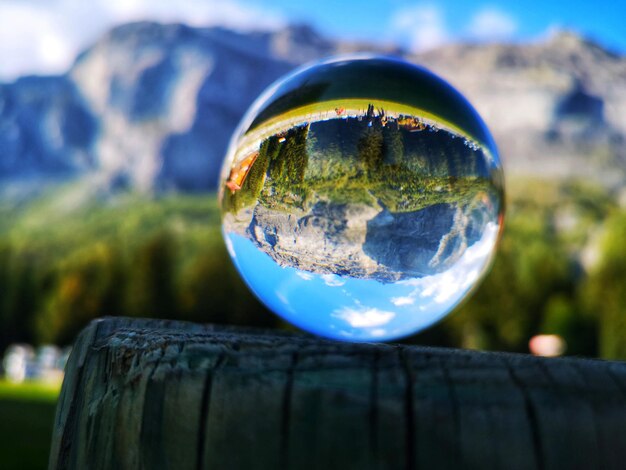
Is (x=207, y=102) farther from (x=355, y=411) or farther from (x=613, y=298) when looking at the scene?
(x=355, y=411)

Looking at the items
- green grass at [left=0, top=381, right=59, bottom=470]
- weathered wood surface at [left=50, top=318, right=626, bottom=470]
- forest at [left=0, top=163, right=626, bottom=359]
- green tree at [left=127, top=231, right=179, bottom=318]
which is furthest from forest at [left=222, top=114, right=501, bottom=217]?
green tree at [left=127, top=231, right=179, bottom=318]

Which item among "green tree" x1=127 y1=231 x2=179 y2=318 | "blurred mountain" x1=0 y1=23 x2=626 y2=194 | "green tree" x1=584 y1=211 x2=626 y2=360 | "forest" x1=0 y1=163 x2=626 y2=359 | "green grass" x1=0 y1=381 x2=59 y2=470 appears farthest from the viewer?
"blurred mountain" x1=0 y1=23 x2=626 y2=194

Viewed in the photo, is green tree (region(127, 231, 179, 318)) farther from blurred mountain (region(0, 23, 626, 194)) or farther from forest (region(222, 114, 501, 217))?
blurred mountain (region(0, 23, 626, 194))

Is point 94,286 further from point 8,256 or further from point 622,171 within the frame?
point 622,171

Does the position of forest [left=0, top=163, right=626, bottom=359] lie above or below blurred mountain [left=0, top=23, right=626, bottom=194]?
below

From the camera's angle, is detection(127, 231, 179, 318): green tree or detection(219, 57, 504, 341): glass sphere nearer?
detection(219, 57, 504, 341): glass sphere

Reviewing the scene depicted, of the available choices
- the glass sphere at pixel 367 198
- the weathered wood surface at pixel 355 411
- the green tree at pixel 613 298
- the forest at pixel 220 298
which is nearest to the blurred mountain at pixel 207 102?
the forest at pixel 220 298

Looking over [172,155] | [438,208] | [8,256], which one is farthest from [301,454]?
[172,155]

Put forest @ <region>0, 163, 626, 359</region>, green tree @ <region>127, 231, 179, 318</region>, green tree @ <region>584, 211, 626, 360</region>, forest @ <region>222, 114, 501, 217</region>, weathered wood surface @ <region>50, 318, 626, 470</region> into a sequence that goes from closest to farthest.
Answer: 1. weathered wood surface @ <region>50, 318, 626, 470</region>
2. forest @ <region>222, 114, 501, 217</region>
3. green tree @ <region>584, 211, 626, 360</region>
4. forest @ <region>0, 163, 626, 359</region>
5. green tree @ <region>127, 231, 179, 318</region>
